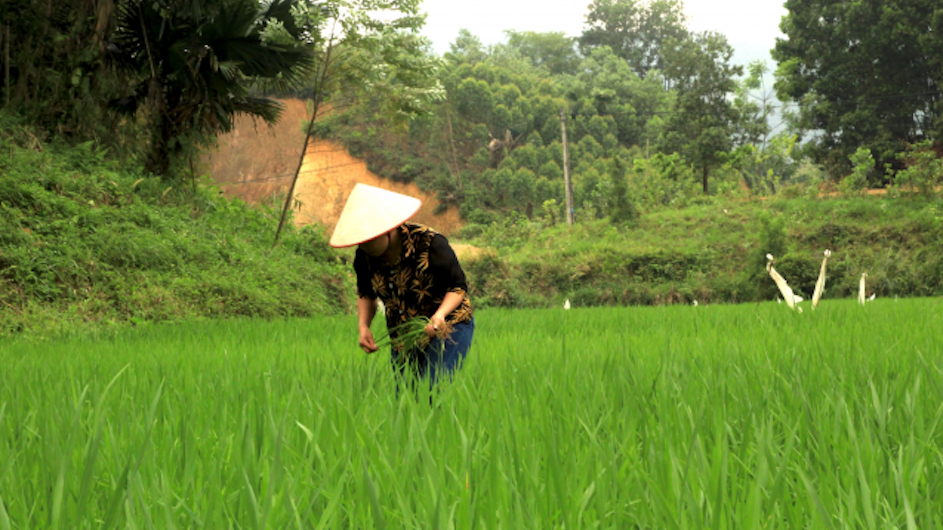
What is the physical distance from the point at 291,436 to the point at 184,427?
0.25 metres

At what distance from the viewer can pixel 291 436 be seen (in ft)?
5.57

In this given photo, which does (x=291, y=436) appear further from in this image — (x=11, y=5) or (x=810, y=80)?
(x=810, y=80)

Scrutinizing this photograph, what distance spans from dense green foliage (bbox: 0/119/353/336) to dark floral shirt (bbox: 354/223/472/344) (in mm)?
4413

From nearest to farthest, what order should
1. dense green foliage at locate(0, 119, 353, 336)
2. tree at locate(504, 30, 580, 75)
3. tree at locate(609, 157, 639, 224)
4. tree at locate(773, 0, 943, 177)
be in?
1. dense green foliage at locate(0, 119, 353, 336)
2. tree at locate(609, 157, 639, 224)
3. tree at locate(773, 0, 943, 177)
4. tree at locate(504, 30, 580, 75)

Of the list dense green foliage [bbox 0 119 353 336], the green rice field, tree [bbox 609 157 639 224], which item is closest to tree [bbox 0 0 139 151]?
dense green foliage [bbox 0 119 353 336]

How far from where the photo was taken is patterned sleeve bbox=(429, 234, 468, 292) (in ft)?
9.03

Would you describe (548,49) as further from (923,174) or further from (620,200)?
(923,174)

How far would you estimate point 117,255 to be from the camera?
7.59 meters

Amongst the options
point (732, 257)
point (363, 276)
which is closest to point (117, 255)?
point (363, 276)

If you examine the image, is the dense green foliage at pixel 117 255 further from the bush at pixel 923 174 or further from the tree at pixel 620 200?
the bush at pixel 923 174

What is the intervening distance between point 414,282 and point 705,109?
24.4 metres

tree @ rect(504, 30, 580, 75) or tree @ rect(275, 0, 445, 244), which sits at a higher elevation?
tree @ rect(504, 30, 580, 75)

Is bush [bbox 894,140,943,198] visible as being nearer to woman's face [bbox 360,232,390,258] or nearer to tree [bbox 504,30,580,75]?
woman's face [bbox 360,232,390,258]

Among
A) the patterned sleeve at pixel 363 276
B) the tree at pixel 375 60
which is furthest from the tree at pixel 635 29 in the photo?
the patterned sleeve at pixel 363 276
